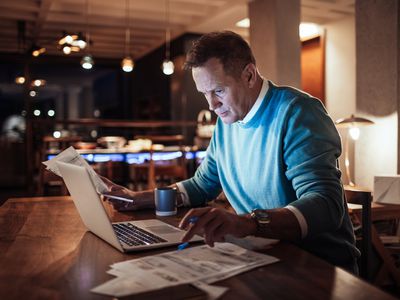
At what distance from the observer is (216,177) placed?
69.8 inches

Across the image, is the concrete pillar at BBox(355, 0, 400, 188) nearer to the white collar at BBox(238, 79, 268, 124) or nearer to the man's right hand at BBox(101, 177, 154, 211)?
the white collar at BBox(238, 79, 268, 124)

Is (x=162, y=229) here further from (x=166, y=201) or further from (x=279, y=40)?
(x=279, y=40)

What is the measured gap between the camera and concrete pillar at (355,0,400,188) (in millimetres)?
4266

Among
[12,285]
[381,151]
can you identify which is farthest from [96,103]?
[12,285]

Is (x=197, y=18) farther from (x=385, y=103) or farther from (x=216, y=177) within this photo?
(x=216, y=177)

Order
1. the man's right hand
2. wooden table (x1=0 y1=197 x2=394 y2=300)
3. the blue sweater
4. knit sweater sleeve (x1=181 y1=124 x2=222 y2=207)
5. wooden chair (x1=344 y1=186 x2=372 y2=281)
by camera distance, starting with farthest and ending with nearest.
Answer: wooden chair (x1=344 y1=186 x2=372 y2=281), knit sweater sleeve (x1=181 y1=124 x2=222 y2=207), the man's right hand, the blue sweater, wooden table (x1=0 y1=197 x2=394 y2=300)

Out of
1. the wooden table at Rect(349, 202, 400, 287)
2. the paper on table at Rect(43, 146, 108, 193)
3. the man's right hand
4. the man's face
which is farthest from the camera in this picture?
the wooden table at Rect(349, 202, 400, 287)

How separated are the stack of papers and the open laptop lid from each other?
15 centimetres

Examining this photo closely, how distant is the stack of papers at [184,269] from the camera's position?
79 cm

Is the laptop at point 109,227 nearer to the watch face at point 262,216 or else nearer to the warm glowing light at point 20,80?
the watch face at point 262,216

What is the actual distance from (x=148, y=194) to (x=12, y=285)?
2.69ft

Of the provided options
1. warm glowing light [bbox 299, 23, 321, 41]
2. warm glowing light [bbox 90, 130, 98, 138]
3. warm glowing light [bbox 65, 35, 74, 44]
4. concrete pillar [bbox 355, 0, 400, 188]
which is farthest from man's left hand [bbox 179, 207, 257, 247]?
warm glowing light [bbox 90, 130, 98, 138]

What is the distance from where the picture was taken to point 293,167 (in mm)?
1272

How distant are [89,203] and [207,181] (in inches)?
28.0
